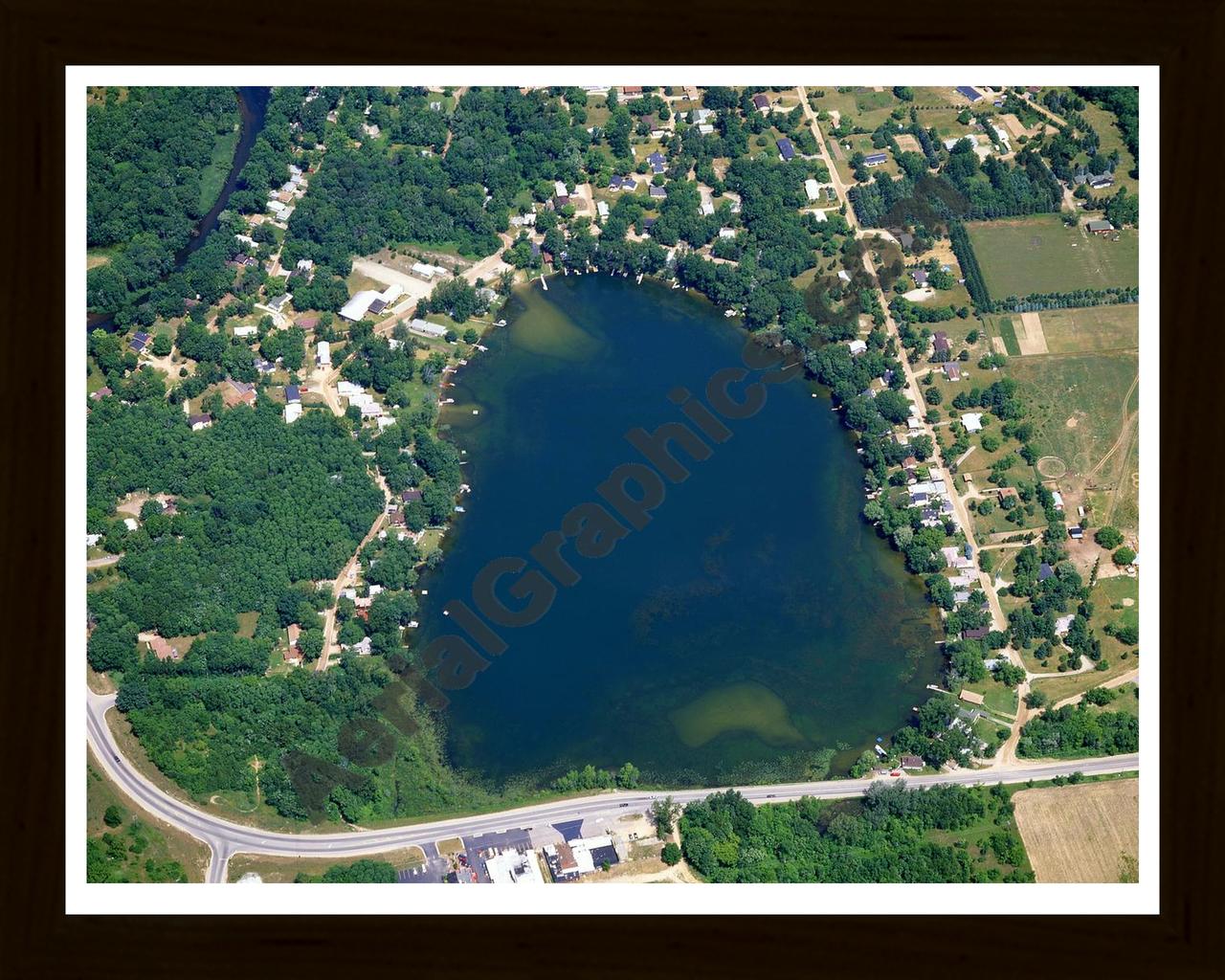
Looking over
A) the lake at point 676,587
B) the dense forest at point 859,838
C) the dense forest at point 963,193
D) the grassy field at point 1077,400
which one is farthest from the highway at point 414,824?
the dense forest at point 963,193

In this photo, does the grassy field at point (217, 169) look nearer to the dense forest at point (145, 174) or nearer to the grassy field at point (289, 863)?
the dense forest at point (145, 174)

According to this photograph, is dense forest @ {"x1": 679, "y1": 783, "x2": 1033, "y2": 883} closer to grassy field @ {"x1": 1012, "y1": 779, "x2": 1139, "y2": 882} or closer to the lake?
grassy field @ {"x1": 1012, "y1": 779, "x2": 1139, "y2": 882}

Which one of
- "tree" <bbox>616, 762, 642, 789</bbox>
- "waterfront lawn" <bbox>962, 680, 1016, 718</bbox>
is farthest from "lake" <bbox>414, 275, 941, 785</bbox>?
"waterfront lawn" <bbox>962, 680, 1016, 718</bbox>

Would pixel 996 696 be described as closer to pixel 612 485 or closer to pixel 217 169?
pixel 612 485

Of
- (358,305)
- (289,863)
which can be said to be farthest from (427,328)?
(289,863)

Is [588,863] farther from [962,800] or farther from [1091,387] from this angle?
[1091,387]
